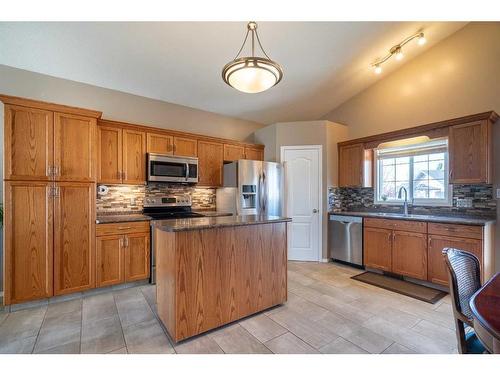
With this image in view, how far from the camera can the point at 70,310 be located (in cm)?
246

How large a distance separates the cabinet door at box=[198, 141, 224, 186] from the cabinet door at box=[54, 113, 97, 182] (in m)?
1.62

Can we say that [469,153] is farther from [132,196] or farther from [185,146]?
[132,196]

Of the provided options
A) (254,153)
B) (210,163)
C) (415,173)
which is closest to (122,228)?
(210,163)

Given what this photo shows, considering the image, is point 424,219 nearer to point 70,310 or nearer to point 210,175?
point 210,175

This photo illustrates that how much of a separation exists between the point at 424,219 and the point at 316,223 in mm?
1659

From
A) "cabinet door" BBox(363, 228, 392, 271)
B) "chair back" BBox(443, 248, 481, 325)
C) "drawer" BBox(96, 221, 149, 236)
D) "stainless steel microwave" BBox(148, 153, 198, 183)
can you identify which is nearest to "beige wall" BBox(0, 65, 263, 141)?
"stainless steel microwave" BBox(148, 153, 198, 183)

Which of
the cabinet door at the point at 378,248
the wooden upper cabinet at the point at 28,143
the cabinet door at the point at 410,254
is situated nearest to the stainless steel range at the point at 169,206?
the wooden upper cabinet at the point at 28,143

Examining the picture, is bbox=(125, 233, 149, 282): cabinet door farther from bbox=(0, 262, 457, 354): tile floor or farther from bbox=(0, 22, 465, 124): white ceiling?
bbox=(0, 22, 465, 124): white ceiling

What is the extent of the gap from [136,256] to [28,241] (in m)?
1.12

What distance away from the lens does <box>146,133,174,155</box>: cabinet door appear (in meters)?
3.58

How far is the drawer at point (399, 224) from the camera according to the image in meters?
3.12

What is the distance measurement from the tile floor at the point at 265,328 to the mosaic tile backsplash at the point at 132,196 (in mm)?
1216
